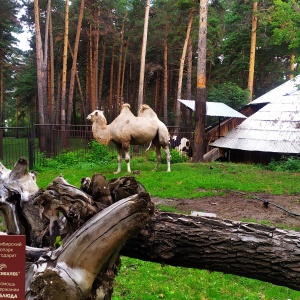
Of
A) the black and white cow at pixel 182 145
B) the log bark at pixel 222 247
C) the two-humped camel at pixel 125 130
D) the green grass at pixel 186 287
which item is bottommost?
the green grass at pixel 186 287

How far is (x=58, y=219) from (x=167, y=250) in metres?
0.82

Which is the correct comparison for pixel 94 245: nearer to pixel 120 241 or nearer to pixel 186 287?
pixel 120 241

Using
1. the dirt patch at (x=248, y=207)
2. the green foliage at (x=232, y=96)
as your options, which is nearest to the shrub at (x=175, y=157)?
the green foliage at (x=232, y=96)

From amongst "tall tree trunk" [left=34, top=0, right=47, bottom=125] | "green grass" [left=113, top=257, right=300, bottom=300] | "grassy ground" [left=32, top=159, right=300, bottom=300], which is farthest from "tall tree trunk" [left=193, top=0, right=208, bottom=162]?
"green grass" [left=113, top=257, right=300, bottom=300]

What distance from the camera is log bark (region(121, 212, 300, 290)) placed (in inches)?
93.2

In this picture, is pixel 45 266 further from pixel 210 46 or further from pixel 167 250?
pixel 210 46

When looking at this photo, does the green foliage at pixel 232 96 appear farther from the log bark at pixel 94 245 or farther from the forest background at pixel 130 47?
the log bark at pixel 94 245

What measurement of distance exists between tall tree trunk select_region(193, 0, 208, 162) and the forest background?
7.87 ft

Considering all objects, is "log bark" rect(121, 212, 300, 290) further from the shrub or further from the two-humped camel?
the shrub

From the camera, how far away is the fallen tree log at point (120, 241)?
2080 mm

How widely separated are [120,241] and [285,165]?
12166 mm

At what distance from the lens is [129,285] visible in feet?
13.8

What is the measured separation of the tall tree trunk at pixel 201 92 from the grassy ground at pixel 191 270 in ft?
5.29

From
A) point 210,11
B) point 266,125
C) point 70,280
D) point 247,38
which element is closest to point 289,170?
point 266,125
